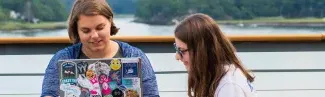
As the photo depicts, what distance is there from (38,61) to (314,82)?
1.70 metres

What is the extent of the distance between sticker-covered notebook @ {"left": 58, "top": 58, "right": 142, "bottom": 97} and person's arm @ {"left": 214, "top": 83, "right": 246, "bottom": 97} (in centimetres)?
34

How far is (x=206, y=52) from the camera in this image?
65.4 inches

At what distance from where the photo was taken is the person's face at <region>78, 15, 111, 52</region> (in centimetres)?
196

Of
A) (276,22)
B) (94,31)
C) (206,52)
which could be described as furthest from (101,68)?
(276,22)

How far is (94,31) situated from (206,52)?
1.60ft

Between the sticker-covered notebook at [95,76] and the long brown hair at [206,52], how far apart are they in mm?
217

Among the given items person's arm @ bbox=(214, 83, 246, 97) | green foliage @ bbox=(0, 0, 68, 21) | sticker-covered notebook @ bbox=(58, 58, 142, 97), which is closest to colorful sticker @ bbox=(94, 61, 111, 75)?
sticker-covered notebook @ bbox=(58, 58, 142, 97)

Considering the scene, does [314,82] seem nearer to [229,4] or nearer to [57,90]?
[229,4]

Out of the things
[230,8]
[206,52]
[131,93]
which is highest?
[230,8]

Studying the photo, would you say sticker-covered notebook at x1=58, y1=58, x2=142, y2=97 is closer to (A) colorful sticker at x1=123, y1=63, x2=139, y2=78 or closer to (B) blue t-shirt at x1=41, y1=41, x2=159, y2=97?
(A) colorful sticker at x1=123, y1=63, x2=139, y2=78

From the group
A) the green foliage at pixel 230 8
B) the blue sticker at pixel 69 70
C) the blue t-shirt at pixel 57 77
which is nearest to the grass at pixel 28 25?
the green foliage at pixel 230 8

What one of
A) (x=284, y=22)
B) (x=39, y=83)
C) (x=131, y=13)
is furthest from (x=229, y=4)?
(x=39, y=83)

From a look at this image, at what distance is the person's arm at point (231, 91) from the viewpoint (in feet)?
5.17

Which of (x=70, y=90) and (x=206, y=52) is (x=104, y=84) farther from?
(x=206, y=52)
